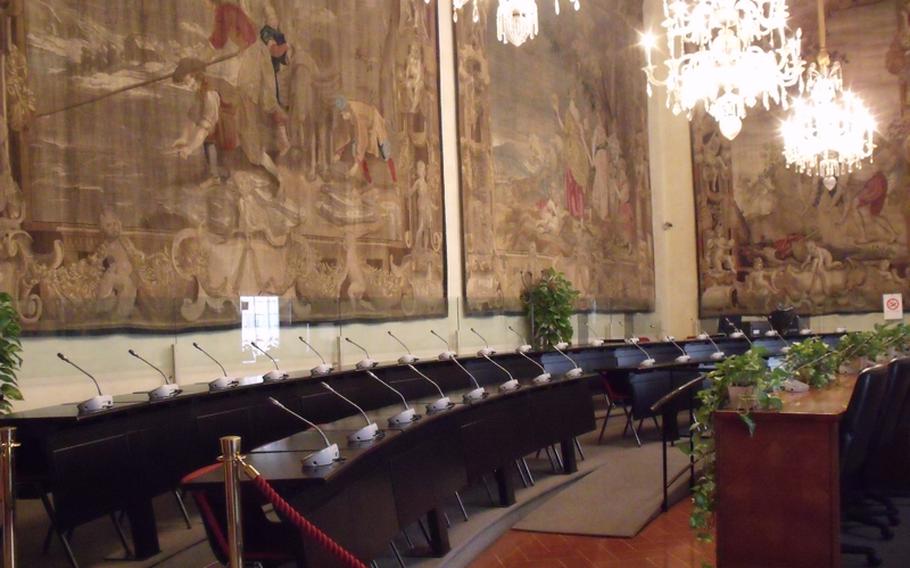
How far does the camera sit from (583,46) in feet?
54.5

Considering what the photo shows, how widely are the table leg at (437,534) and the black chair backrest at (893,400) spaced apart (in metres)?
2.87

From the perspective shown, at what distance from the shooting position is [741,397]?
449 centimetres

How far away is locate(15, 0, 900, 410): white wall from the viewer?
6.76 m

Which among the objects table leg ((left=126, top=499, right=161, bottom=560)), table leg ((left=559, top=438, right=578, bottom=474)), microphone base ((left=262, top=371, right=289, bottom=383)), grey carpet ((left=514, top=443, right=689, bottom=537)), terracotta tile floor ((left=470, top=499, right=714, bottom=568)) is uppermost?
microphone base ((left=262, top=371, right=289, bottom=383))

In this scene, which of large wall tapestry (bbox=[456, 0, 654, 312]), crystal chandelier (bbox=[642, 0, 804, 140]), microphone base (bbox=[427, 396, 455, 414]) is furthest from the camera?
large wall tapestry (bbox=[456, 0, 654, 312])

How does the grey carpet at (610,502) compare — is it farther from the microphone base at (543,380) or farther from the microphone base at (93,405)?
the microphone base at (93,405)

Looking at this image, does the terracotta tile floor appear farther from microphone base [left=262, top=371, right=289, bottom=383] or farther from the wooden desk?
microphone base [left=262, top=371, right=289, bottom=383]

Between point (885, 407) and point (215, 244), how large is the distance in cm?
584

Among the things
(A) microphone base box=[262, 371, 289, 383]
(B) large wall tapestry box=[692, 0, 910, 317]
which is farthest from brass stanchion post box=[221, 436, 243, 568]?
(B) large wall tapestry box=[692, 0, 910, 317]

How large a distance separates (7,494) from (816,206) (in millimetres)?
17678

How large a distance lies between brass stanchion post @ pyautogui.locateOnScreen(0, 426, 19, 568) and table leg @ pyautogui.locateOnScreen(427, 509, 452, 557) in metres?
2.88

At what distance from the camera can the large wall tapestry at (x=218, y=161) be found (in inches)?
264

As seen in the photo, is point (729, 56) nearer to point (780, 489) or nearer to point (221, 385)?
point (780, 489)

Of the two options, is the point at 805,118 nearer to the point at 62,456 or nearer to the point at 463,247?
the point at 463,247
